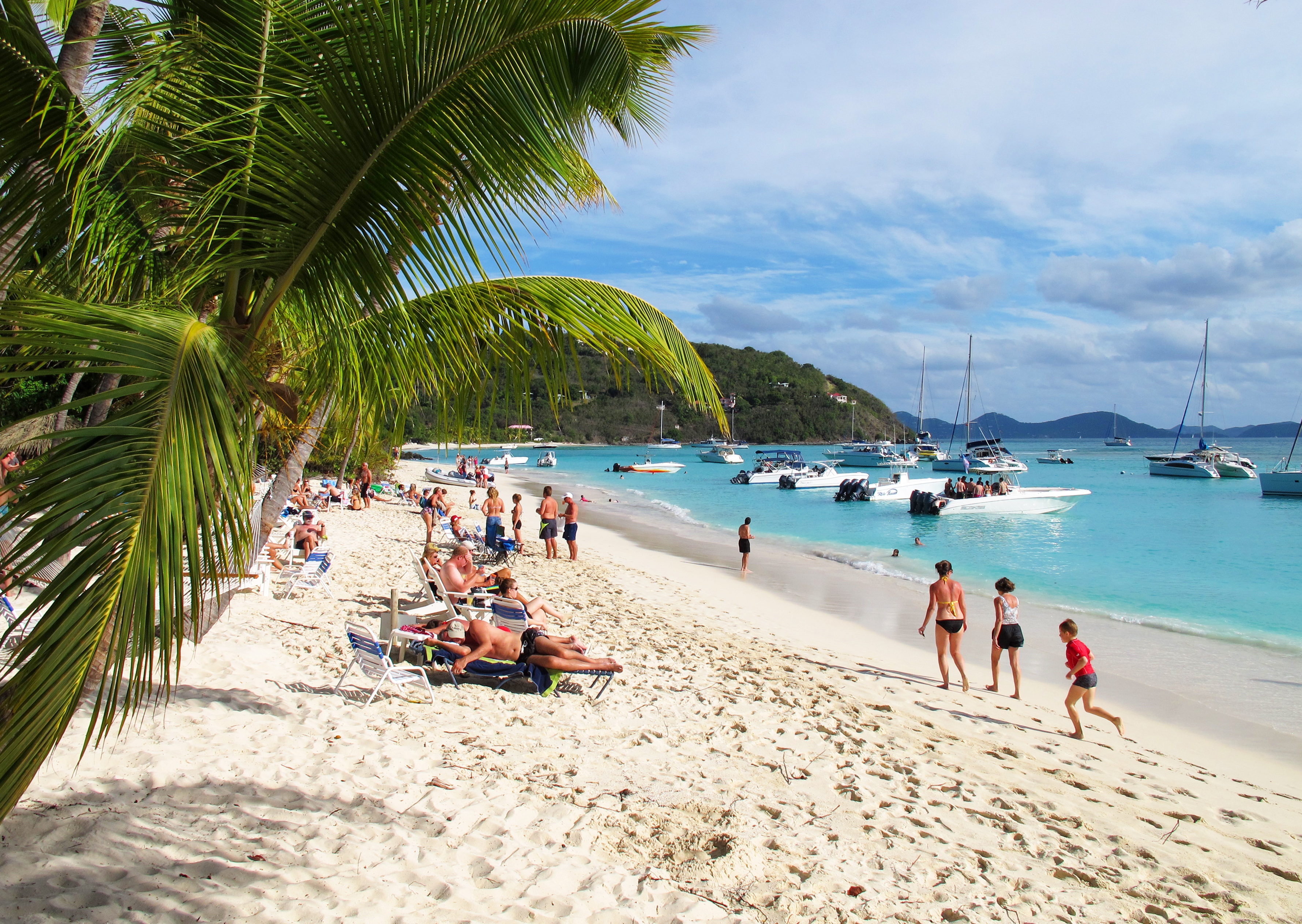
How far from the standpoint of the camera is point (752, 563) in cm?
1897

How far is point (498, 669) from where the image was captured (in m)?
6.56

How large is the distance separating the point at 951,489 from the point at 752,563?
19912mm

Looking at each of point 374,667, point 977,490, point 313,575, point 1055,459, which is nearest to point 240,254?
point 374,667

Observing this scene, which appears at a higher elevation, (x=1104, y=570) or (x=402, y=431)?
(x=402, y=431)

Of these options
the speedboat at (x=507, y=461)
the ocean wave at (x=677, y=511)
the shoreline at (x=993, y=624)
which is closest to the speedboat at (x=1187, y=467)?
the ocean wave at (x=677, y=511)

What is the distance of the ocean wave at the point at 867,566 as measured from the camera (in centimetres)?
1778

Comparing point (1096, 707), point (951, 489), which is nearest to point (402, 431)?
point (1096, 707)

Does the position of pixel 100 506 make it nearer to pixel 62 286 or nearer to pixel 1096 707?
pixel 62 286

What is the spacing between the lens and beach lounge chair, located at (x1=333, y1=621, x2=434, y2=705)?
19.0 ft

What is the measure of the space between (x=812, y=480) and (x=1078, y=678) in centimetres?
4121

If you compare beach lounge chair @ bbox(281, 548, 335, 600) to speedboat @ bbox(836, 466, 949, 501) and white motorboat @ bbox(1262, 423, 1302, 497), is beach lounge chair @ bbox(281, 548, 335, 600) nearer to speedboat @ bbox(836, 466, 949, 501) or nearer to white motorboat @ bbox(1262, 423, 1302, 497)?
speedboat @ bbox(836, 466, 949, 501)

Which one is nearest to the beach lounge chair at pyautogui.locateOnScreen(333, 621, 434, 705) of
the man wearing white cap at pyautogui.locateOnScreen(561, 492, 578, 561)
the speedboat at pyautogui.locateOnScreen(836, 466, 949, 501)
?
the man wearing white cap at pyautogui.locateOnScreen(561, 492, 578, 561)

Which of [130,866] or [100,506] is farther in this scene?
[130,866]

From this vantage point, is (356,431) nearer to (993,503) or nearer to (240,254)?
(240,254)
